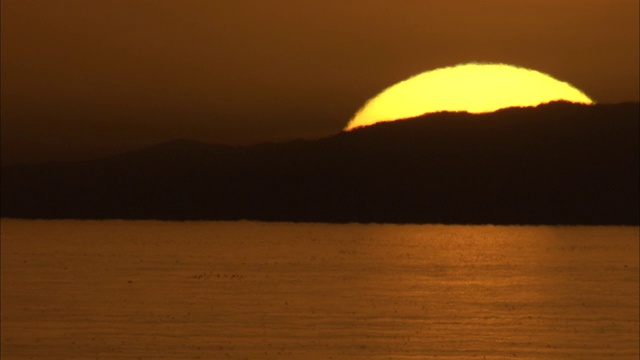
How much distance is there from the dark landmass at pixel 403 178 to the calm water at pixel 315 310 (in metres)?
53.7

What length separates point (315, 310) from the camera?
37.4 ft

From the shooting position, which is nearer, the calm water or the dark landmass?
the calm water

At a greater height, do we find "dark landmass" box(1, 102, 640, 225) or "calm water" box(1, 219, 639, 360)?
"dark landmass" box(1, 102, 640, 225)

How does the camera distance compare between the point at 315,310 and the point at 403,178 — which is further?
the point at 403,178

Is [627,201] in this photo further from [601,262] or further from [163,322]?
[163,322]

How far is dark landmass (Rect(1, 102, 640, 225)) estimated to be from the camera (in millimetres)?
73750

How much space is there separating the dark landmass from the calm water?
5368 centimetres

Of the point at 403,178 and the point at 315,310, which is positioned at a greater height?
the point at 403,178

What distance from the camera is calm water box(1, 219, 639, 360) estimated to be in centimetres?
860

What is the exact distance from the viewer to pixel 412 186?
3108 inches

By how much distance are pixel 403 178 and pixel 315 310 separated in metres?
66.2

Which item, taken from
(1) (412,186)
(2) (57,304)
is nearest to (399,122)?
(1) (412,186)

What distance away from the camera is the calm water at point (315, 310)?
339 inches

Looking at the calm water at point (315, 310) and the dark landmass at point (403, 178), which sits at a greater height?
the dark landmass at point (403, 178)
